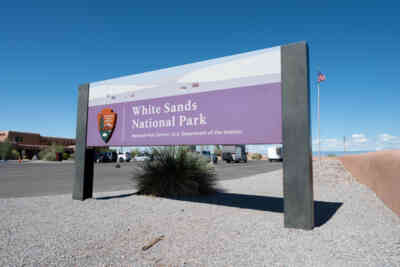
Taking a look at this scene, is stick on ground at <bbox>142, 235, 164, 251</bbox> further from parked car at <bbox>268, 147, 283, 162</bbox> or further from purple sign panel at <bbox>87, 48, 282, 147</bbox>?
parked car at <bbox>268, 147, 283, 162</bbox>

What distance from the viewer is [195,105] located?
6062mm

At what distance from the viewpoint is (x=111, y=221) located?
507 centimetres

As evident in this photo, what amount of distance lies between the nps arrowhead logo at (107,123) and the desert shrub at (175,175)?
1809 millimetres

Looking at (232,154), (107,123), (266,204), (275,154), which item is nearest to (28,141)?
(232,154)

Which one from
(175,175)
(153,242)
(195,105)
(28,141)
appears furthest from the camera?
(28,141)

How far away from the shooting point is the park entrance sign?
15.3 ft

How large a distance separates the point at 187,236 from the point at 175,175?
4177mm

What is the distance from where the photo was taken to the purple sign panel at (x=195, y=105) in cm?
516

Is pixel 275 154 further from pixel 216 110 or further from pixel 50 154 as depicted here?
pixel 216 110

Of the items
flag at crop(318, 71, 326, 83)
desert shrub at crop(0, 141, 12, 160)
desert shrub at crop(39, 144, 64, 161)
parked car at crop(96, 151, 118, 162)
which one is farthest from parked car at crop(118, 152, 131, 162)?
flag at crop(318, 71, 326, 83)

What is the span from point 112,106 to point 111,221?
357 cm

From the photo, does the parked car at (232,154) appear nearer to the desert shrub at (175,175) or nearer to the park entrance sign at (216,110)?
the desert shrub at (175,175)

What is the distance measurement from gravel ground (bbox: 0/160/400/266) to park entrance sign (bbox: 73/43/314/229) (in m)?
0.77

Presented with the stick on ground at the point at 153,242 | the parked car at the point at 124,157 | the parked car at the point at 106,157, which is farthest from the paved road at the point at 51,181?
the parked car at the point at 124,157
